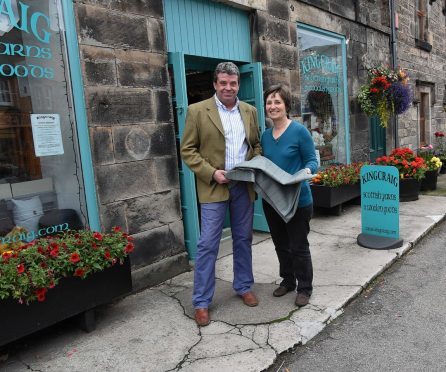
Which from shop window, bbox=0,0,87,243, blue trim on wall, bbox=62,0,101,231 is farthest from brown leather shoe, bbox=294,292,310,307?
shop window, bbox=0,0,87,243

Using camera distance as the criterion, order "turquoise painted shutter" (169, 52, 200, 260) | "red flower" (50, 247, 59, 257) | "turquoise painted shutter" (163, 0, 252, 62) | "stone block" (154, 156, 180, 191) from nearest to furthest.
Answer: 1. "red flower" (50, 247, 59, 257)
2. "stone block" (154, 156, 180, 191)
3. "turquoise painted shutter" (169, 52, 200, 260)
4. "turquoise painted shutter" (163, 0, 252, 62)

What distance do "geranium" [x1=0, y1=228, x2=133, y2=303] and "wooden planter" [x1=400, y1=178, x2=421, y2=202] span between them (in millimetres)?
5567

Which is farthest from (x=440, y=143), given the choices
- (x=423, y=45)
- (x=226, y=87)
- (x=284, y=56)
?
(x=226, y=87)

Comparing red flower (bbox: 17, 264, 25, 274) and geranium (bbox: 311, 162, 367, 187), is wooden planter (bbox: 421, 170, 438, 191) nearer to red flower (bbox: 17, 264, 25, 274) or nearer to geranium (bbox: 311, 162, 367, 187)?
geranium (bbox: 311, 162, 367, 187)

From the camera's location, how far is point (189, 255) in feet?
15.3

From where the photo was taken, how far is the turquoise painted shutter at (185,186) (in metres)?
4.32

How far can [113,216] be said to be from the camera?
3.77m

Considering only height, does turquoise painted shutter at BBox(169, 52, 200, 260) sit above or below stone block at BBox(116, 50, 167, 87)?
below

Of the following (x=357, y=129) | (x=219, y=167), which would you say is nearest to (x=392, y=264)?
(x=219, y=167)

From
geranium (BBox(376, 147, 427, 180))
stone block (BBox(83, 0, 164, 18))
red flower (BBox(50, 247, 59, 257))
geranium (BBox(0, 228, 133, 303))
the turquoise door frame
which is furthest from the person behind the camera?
the turquoise door frame

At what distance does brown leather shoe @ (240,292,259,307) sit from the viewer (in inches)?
136

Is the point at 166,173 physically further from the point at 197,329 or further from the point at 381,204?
the point at 381,204

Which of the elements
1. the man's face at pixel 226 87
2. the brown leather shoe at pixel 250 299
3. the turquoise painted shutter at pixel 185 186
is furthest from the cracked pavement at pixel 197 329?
the man's face at pixel 226 87

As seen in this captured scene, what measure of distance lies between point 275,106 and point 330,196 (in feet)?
11.0
